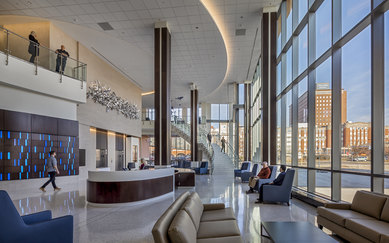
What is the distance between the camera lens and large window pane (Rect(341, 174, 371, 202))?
5078mm

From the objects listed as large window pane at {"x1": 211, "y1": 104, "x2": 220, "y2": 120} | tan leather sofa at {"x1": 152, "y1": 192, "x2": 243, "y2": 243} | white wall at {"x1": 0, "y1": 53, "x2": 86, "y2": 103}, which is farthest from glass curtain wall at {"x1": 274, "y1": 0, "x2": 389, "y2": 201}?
large window pane at {"x1": 211, "y1": 104, "x2": 220, "y2": 120}

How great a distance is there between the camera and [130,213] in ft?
20.1

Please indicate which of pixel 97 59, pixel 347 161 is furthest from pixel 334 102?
pixel 97 59

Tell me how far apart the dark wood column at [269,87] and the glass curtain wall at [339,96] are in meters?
0.60

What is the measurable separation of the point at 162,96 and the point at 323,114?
5.47 meters

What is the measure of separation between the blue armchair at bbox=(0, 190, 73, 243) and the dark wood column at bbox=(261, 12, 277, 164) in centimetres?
785

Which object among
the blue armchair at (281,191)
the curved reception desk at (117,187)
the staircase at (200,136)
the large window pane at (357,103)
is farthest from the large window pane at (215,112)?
the large window pane at (357,103)

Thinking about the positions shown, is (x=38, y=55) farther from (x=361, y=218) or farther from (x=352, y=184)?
(x=361, y=218)

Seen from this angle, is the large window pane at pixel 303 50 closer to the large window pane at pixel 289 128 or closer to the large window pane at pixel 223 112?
the large window pane at pixel 289 128

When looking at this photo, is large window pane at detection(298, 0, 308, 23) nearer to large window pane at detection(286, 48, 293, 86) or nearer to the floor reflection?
large window pane at detection(286, 48, 293, 86)

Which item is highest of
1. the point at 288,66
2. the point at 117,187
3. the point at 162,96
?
the point at 288,66

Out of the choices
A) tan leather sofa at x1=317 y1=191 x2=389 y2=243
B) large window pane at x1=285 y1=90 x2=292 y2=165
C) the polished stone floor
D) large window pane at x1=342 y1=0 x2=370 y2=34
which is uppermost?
large window pane at x1=342 y1=0 x2=370 y2=34

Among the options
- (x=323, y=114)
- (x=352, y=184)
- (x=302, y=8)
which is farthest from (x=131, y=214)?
(x=302, y=8)

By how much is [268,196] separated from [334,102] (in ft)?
9.85
